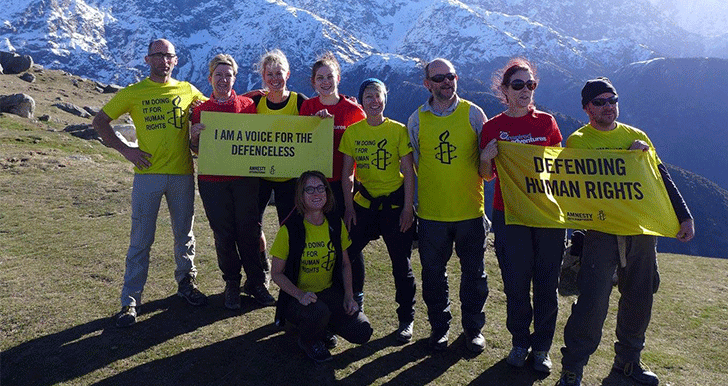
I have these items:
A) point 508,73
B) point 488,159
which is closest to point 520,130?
point 488,159

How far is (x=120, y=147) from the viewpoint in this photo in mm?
6898

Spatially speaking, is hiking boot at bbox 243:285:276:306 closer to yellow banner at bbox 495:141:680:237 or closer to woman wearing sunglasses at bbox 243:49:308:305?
woman wearing sunglasses at bbox 243:49:308:305

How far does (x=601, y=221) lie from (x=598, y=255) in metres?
0.40

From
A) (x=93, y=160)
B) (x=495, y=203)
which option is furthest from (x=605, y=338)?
(x=93, y=160)

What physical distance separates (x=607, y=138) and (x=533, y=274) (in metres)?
1.85

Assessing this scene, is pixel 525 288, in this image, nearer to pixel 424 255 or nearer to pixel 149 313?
pixel 424 255

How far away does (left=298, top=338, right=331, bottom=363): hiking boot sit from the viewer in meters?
6.17

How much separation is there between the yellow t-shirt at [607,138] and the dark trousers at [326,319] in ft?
11.2

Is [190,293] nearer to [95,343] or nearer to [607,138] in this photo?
[95,343]

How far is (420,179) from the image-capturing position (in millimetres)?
6410

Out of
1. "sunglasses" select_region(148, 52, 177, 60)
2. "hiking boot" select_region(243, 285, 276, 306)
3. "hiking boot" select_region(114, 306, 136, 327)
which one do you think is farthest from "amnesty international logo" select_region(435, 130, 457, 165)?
"hiking boot" select_region(114, 306, 136, 327)

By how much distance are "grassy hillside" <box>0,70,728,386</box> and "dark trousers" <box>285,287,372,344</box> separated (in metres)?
0.37

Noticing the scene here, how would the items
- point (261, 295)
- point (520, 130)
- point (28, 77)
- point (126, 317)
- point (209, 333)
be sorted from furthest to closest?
1. point (28, 77)
2. point (261, 295)
3. point (126, 317)
4. point (209, 333)
5. point (520, 130)

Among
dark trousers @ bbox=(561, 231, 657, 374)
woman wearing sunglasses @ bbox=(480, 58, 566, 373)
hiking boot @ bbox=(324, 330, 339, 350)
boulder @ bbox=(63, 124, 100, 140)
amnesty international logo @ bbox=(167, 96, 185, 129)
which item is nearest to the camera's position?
dark trousers @ bbox=(561, 231, 657, 374)
